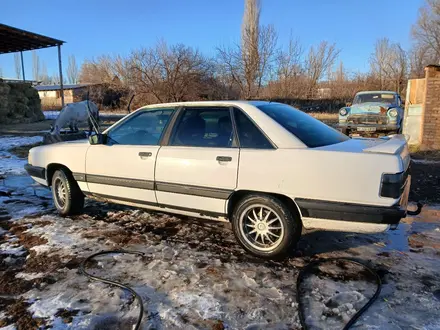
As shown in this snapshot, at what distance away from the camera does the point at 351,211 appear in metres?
3.00

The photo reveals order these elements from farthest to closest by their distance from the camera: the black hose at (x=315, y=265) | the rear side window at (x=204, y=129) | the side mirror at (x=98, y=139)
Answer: the side mirror at (x=98, y=139) → the rear side window at (x=204, y=129) → the black hose at (x=315, y=265)

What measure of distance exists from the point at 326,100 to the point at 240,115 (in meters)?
29.3

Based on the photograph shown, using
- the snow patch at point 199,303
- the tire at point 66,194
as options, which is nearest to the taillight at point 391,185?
the snow patch at point 199,303

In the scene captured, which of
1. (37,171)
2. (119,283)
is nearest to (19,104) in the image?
(37,171)

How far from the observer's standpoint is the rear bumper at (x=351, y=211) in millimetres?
2898

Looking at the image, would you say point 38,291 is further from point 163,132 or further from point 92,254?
point 163,132

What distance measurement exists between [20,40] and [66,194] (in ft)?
64.0

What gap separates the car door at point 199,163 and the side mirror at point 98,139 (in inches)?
39.4

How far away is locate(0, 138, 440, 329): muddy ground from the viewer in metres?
2.55

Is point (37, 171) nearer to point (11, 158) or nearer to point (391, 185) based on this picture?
point (391, 185)

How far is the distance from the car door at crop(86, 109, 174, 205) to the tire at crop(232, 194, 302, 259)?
1.16 m

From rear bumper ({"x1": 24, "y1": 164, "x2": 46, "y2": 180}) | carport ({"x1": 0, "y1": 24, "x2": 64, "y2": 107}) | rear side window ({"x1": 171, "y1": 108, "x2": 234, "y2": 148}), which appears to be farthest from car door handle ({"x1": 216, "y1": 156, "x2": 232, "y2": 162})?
carport ({"x1": 0, "y1": 24, "x2": 64, "y2": 107})

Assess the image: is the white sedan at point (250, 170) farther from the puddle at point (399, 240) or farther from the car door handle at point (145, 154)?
the puddle at point (399, 240)

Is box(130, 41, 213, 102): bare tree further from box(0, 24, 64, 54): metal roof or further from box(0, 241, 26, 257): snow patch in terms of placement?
box(0, 241, 26, 257): snow patch
